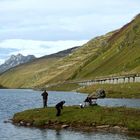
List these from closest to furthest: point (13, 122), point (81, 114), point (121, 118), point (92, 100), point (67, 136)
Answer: point (67, 136) < point (121, 118) < point (81, 114) < point (13, 122) < point (92, 100)

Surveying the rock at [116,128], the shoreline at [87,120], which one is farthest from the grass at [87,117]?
the rock at [116,128]

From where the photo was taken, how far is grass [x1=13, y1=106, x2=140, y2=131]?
66875 millimetres

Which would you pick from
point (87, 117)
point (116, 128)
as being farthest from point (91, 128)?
point (87, 117)

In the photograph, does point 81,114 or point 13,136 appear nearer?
point 13,136

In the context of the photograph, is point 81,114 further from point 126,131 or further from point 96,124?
point 126,131

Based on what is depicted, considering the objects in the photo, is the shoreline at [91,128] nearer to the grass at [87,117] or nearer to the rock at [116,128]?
the rock at [116,128]

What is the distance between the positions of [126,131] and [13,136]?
14.6m

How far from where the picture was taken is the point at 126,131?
210 ft

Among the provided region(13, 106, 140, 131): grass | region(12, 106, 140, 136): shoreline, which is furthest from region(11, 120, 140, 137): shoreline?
region(13, 106, 140, 131): grass

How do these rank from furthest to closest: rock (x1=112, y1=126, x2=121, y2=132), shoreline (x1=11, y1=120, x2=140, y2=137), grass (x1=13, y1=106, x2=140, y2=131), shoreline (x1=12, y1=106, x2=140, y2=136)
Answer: grass (x1=13, y1=106, x2=140, y2=131), shoreline (x1=12, y1=106, x2=140, y2=136), rock (x1=112, y1=126, x2=121, y2=132), shoreline (x1=11, y1=120, x2=140, y2=137)

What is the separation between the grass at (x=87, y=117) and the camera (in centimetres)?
6688

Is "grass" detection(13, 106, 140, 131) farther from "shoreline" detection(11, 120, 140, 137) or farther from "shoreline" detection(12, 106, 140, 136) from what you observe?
"shoreline" detection(11, 120, 140, 137)

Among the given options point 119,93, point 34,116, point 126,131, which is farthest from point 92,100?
point 119,93

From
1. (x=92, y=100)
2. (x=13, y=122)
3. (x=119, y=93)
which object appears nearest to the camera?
(x=13, y=122)
